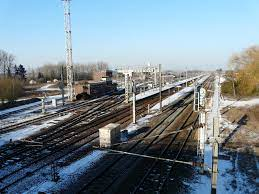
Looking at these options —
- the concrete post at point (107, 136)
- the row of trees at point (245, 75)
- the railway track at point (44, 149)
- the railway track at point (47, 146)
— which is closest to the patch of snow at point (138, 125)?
the railway track at point (47, 146)

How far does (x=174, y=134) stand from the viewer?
70.6ft

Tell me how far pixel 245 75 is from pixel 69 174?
1634 inches

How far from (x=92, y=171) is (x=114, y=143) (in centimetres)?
428

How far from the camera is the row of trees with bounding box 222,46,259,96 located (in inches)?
1855

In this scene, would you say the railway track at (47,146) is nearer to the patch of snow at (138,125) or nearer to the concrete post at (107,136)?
the patch of snow at (138,125)

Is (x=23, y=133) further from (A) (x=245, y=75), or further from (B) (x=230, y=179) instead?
(A) (x=245, y=75)

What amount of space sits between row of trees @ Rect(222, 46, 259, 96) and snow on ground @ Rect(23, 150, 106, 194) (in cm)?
3544

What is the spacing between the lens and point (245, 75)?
4878 cm

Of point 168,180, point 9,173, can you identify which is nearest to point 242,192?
point 168,180

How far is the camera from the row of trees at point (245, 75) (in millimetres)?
47125

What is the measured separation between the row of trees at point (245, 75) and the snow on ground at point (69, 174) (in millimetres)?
35437

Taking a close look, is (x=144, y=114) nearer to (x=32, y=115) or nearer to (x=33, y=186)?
(x=32, y=115)

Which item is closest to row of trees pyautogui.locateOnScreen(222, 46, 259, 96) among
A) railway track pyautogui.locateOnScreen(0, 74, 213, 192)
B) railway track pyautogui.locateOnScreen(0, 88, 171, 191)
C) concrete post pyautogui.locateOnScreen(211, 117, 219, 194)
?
railway track pyautogui.locateOnScreen(0, 74, 213, 192)

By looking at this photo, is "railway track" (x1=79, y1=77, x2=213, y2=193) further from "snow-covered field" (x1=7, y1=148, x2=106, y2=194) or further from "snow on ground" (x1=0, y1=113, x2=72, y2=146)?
"snow on ground" (x1=0, y1=113, x2=72, y2=146)
